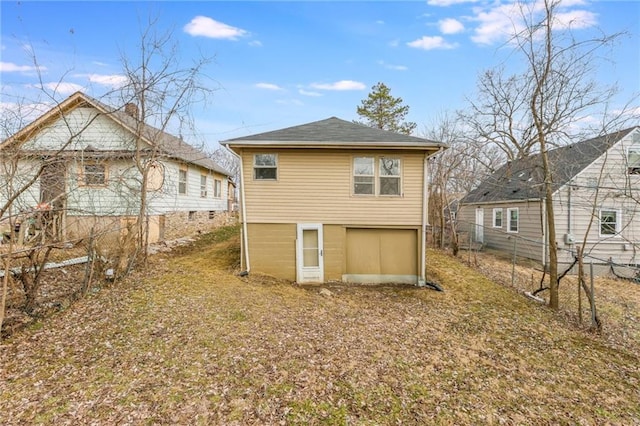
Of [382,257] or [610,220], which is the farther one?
[610,220]

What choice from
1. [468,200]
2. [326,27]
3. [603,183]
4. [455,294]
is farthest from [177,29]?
[468,200]

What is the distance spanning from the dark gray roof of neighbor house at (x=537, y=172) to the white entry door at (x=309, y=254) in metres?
5.92

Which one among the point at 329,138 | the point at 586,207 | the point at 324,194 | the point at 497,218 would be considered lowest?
the point at 497,218

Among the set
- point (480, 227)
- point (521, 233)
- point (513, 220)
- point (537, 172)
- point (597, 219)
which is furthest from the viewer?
point (480, 227)

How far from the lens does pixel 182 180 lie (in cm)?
1393

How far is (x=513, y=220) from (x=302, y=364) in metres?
14.6

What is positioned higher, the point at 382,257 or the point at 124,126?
the point at 124,126

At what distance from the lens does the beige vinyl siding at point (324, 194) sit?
8.44m

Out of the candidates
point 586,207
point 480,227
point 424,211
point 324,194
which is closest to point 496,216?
point 480,227

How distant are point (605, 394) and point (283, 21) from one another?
13.5 m

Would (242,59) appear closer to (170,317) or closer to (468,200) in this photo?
Result: (170,317)

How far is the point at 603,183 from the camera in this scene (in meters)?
11.9

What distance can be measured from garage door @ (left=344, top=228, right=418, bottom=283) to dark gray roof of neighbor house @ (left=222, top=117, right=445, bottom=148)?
8.46 ft

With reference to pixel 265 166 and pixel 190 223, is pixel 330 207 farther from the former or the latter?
pixel 190 223
